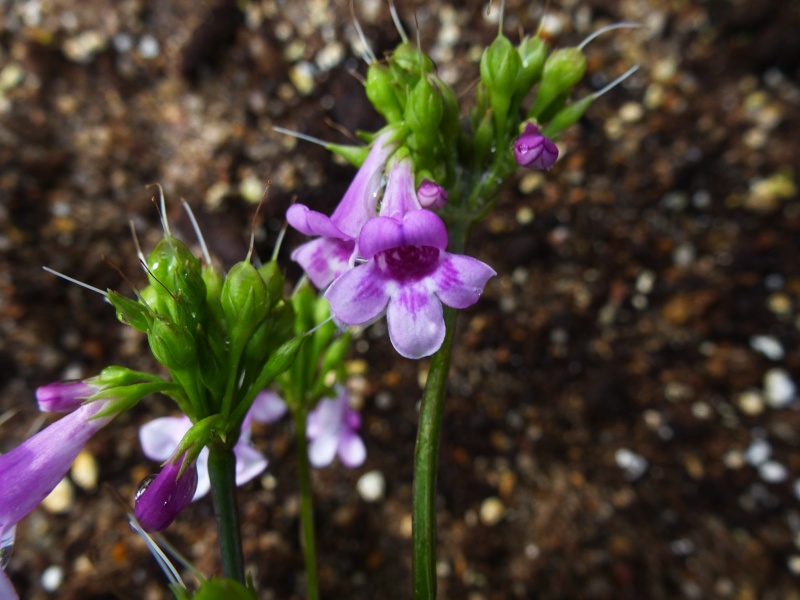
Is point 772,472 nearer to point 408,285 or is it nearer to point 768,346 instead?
point 768,346

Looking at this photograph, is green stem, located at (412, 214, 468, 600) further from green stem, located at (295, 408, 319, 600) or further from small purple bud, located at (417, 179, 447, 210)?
green stem, located at (295, 408, 319, 600)

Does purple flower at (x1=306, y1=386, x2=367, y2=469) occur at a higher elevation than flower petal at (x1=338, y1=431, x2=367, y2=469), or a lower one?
higher

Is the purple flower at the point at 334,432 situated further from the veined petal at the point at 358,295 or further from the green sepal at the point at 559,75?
the green sepal at the point at 559,75

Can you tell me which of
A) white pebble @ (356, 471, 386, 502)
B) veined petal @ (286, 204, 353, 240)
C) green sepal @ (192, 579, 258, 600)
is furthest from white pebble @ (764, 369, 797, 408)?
green sepal @ (192, 579, 258, 600)

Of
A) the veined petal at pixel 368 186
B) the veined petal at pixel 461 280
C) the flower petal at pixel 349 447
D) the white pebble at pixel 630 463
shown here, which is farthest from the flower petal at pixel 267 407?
the white pebble at pixel 630 463

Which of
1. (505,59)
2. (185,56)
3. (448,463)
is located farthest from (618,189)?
(185,56)

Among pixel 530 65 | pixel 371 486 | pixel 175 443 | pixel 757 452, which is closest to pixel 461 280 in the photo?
pixel 530 65
